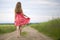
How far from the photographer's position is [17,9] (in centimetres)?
258

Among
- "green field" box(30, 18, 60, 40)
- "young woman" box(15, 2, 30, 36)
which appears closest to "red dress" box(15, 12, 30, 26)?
"young woman" box(15, 2, 30, 36)

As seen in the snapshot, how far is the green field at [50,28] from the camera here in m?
2.66

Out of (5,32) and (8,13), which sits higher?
(8,13)

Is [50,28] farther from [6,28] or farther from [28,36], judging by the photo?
[6,28]

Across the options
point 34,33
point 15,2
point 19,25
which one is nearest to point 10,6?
point 15,2

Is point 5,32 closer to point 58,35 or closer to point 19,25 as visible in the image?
point 19,25

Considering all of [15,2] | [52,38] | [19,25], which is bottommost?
[52,38]

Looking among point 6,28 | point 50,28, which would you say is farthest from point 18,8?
point 50,28

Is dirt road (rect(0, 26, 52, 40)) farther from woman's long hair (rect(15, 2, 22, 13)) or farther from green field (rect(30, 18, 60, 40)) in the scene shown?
woman's long hair (rect(15, 2, 22, 13))

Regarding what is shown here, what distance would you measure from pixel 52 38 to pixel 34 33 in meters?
0.29

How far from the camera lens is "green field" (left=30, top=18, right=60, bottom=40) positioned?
2658 mm

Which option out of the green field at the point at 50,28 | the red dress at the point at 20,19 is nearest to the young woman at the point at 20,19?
the red dress at the point at 20,19

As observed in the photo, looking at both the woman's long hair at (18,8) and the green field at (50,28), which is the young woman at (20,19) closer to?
the woman's long hair at (18,8)

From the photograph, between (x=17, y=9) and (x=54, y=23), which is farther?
(x=54, y=23)
